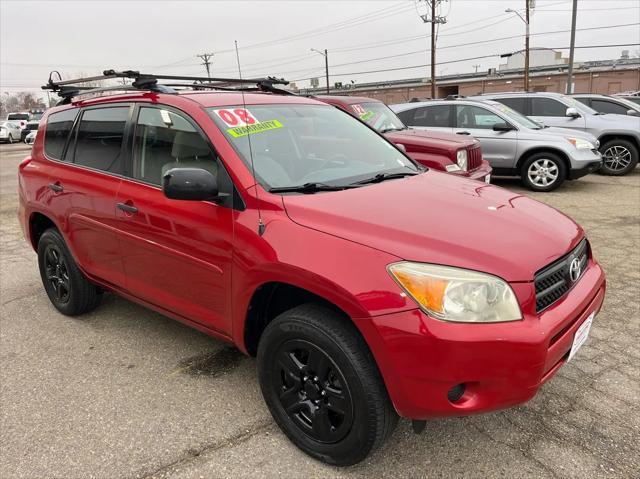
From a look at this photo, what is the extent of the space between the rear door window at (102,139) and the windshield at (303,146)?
88 centimetres

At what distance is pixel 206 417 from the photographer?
2.71m

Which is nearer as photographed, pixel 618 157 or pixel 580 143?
pixel 580 143

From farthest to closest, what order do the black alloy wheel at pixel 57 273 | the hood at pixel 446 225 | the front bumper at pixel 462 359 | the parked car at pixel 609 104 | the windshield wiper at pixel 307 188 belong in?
1. the parked car at pixel 609 104
2. the black alloy wheel at pixel 57 273
3. the windshield wiper at pixel 307 188
4. the hood at pixel 446 225
5. the front bumper at pixel 462 359

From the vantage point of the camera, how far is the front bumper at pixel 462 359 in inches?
73.6

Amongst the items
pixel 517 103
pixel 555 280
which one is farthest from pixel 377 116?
pixel 555 280

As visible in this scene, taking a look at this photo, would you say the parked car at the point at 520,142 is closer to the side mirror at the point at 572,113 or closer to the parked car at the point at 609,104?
the side mirror at the point at 572,113

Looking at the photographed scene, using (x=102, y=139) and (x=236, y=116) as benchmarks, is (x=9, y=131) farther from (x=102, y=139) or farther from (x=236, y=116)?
(x=236, y=116)

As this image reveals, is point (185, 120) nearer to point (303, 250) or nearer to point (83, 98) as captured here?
point (303, 250)

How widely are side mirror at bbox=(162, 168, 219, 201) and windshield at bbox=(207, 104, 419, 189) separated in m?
0.27

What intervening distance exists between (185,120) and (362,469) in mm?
2103

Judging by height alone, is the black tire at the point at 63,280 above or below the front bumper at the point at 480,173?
below

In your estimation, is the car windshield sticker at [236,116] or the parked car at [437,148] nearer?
the car windshield sticker at [236,116]

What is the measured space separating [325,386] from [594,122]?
1045cm

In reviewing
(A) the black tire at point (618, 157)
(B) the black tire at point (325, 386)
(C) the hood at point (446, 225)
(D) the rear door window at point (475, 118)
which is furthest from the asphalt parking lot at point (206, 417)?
(A) the black tire at point (618, 157)
